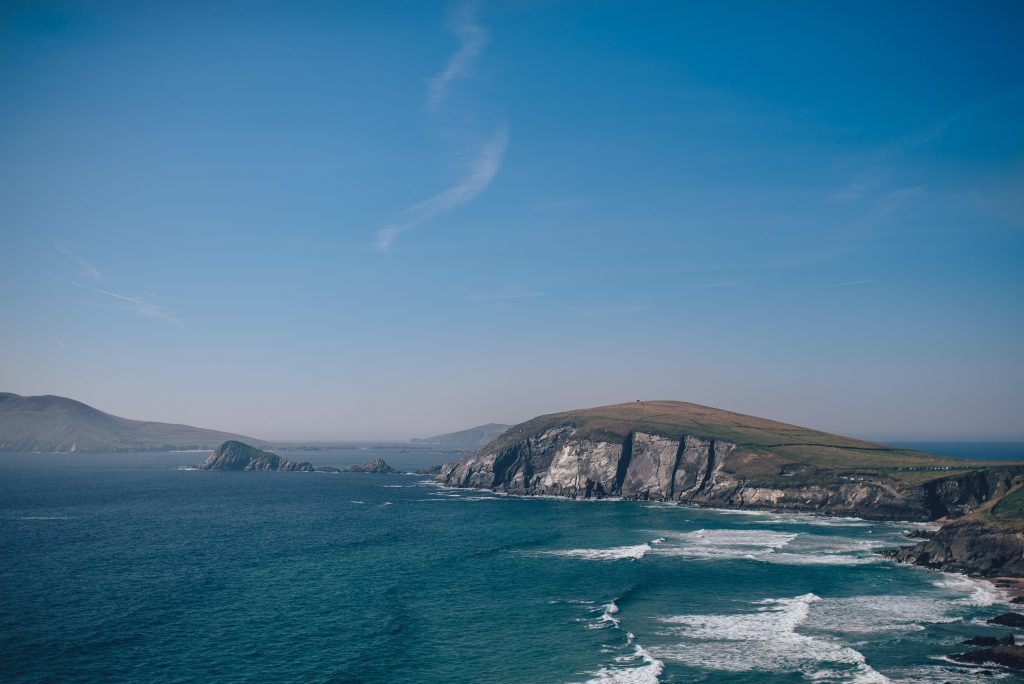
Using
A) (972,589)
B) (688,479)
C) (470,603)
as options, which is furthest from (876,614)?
(688,479)

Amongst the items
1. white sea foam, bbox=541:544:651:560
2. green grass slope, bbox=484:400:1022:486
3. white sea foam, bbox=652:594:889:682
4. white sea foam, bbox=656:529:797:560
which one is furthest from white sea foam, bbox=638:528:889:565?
green grass slope, bbox=484:400:1022:486

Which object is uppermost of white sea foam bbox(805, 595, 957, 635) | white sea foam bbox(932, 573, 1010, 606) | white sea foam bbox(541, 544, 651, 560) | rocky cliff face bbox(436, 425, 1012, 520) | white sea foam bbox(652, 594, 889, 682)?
rocky cliff face bbox(436, 425, 1012, 520)

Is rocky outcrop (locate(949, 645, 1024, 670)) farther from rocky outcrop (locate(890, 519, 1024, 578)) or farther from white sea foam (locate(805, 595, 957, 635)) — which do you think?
rocky outcrop (locate(890, 519, 1024, 578))

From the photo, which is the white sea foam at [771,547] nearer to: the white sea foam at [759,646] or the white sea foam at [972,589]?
the white sea foam at [972,589]

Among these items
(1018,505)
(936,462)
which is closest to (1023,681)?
(1018,505)

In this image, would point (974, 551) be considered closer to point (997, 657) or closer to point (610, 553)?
point (997, 657)

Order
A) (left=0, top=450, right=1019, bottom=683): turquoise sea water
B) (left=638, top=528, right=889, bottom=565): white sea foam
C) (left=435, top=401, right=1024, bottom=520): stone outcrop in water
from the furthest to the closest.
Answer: (left=435, top=401, right=1024, bottom=520): stone outcrop in water < (left=638, top=528, right=889, bottom=565): white sea foam < (left=0, top=450, right=1019, bottom=683): turquoise sea water

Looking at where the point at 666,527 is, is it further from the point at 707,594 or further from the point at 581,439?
the point at 581,439
